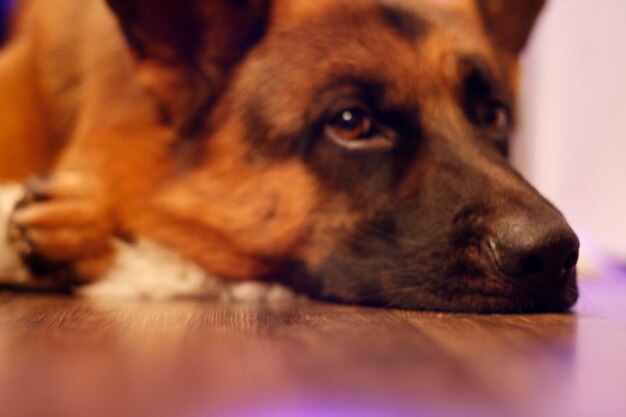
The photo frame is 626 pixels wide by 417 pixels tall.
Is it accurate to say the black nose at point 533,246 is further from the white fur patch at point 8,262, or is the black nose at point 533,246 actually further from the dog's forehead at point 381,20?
the white fur patch at point 8,262

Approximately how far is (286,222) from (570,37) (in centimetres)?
273

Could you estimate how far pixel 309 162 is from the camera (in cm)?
136

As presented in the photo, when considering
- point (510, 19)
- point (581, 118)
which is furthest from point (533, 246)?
point (581, 118)

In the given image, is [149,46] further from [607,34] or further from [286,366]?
[607,34]

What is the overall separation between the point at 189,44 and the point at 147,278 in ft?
1.77

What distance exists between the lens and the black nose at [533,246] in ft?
3.40

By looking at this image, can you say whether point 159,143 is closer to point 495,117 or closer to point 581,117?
point 495,117

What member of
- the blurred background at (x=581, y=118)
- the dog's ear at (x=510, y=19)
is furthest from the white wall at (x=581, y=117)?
the dog's ear at (x=510, y=19)

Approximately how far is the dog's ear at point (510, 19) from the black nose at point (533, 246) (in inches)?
39.4

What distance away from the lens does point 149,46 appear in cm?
147

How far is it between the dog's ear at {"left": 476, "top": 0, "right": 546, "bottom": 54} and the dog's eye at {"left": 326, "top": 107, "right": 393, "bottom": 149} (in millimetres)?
736

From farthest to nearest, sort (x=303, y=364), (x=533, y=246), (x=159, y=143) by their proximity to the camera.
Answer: (x=159, y=143) < (x=533, y=246) < (x=303, y=364)

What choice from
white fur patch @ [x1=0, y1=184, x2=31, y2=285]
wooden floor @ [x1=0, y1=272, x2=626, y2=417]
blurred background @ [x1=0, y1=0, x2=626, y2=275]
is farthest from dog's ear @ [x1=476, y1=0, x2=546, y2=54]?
white fur patch @ [x1=0, y1=184, x2=31, y2=285]

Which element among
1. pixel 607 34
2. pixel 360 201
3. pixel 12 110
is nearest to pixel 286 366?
pixel 360 201
